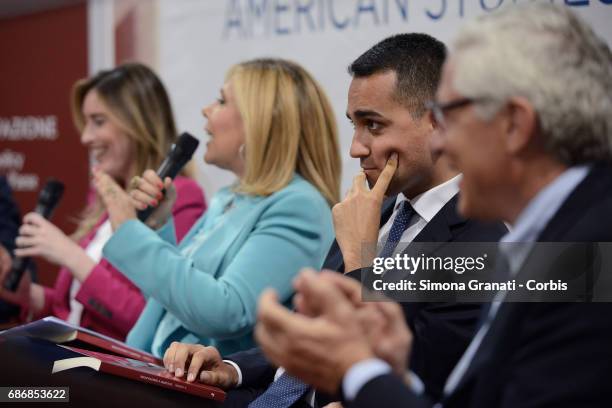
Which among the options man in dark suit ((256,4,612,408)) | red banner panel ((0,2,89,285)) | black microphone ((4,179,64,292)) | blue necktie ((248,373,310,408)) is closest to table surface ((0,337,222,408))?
blue necktie ((248,373,310,408))

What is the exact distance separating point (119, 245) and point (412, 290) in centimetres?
103

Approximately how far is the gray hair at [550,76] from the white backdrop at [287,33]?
1.15 metres

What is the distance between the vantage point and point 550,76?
1.21 metres

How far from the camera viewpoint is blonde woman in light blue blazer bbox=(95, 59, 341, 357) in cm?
240

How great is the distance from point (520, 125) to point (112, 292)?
1.96 meters

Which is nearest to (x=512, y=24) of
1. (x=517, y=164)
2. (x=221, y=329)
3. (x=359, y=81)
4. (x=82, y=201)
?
(x=517, y=164)

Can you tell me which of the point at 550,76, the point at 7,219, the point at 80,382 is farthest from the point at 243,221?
the point at 7,219

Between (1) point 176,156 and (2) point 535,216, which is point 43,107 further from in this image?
(2) point 535,216

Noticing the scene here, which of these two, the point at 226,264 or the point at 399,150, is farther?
the point at 226,264

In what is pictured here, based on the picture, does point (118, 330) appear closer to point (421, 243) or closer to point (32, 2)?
point (421, 243)

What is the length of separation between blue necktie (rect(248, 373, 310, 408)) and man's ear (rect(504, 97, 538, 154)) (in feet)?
3.26

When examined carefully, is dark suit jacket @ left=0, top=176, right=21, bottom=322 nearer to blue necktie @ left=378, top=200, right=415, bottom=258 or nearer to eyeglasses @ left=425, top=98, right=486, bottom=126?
blue necktie @ left=378, top=200, right=415, bottom=258

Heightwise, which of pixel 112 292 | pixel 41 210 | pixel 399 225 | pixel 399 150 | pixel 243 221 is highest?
pixel 399 150

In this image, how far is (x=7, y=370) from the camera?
61.2 inches
